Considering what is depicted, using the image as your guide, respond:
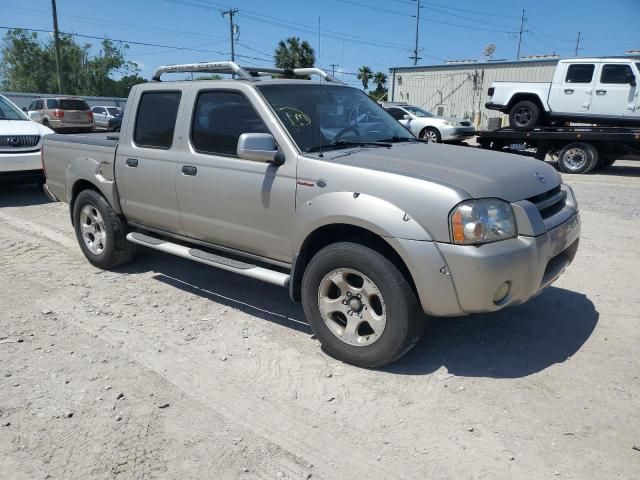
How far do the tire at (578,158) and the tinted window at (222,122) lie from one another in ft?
39.1

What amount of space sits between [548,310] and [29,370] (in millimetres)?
3972

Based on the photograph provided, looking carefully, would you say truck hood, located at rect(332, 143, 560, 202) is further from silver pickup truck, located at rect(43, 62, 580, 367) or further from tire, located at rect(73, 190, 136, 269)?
tire, located at rect(73, 190, 136, 269)

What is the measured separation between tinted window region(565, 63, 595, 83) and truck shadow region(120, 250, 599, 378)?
1153cm

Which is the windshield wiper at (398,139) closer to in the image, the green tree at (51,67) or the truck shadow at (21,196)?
the truck shadow at (21,196)

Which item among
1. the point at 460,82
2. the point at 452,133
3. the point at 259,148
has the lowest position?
the point at 452,133

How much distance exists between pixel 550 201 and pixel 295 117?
6.26 feet

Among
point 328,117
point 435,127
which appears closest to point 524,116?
point 435,127

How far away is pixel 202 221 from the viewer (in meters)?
4.35

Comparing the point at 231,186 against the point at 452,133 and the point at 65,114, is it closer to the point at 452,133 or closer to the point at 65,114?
the point at 452,133

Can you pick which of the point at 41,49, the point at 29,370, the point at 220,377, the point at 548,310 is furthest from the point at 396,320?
the point at 41,49

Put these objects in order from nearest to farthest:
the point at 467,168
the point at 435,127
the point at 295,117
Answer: the point at 467,168, the point at 295,117, the point at 435,127

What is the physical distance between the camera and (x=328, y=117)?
13.6 feet

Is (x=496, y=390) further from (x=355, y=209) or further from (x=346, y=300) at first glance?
(x=355, y=209)

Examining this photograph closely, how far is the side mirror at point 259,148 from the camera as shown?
140 inches
